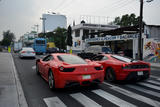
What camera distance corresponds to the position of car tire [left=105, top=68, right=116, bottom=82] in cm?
660

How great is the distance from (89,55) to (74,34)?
1008 inches

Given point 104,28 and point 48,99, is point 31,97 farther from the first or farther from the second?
point 104,28

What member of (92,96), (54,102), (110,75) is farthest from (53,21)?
(54,102)

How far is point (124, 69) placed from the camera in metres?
6.12

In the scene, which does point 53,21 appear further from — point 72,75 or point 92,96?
point 92,96

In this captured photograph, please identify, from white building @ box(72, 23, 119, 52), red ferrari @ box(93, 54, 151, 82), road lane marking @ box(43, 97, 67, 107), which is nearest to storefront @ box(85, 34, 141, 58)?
white building @ box(72, 23, 119, 52)

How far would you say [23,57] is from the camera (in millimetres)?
18344

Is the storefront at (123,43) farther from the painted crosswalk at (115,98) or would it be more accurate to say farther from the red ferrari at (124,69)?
the painted crosswalk at (115,98)

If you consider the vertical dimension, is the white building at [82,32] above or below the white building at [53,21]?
A: below

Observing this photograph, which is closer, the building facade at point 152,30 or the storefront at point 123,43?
the building facade at point 152,30

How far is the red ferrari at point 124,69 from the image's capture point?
6129 millimetres

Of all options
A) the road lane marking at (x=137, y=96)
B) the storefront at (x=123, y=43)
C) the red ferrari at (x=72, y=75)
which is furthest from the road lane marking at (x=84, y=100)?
the storefront at (x=123, y=43)

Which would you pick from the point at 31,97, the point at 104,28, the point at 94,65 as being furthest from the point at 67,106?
the point at 104,28

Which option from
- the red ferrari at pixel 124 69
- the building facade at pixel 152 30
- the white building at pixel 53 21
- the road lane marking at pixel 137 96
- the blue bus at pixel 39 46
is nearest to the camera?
the road lane marking at pixel 137 96
